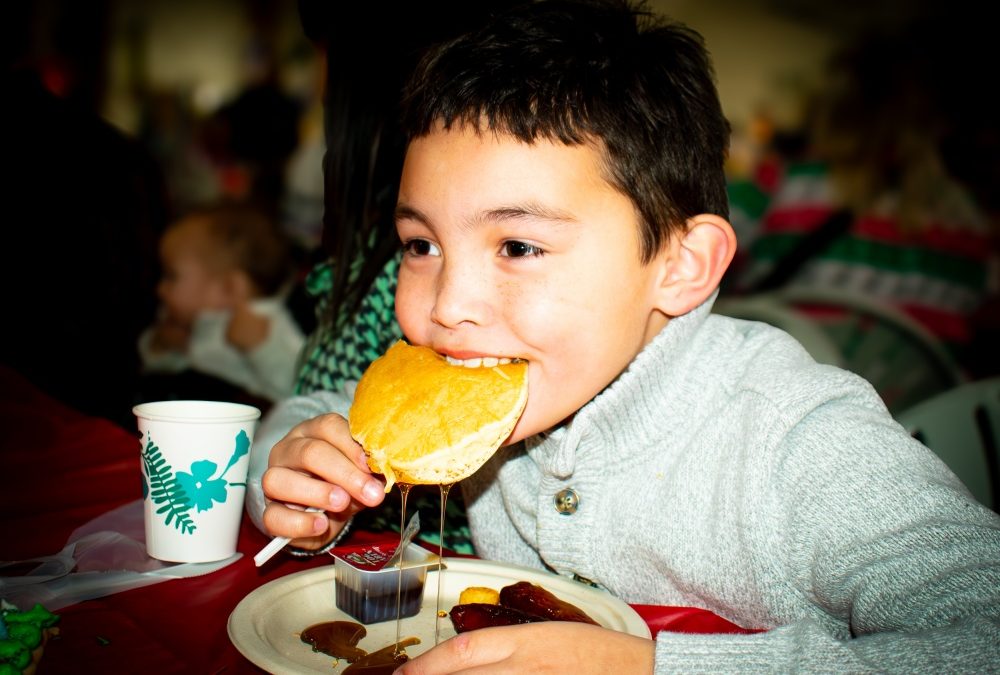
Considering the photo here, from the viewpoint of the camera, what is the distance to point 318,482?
1.36 metres

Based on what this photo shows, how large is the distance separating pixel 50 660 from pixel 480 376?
2.33 feet

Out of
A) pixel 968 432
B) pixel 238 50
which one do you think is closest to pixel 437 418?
pixel 968 432

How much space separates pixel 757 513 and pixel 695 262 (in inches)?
19.5

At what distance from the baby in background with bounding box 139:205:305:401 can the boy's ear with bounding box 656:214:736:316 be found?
11.6 feet

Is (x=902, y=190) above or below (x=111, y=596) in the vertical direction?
above

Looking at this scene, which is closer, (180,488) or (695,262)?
(180,488)

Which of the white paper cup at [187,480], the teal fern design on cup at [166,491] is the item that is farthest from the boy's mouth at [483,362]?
the teal fern design on cup at [166,491]

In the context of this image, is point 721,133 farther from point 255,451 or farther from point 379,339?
point 255,451

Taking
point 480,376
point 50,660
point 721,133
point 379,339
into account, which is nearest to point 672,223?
point 721,133

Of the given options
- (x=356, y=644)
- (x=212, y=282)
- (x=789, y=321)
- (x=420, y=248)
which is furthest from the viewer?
(x=212, y=282)

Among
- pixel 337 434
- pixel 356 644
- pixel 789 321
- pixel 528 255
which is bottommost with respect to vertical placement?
pixel 356 644

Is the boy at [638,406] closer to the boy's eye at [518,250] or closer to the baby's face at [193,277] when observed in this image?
the boy's eye at [518,250]

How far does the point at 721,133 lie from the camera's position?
1.67 metres

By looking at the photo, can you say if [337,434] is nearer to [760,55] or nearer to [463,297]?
[463,297]
